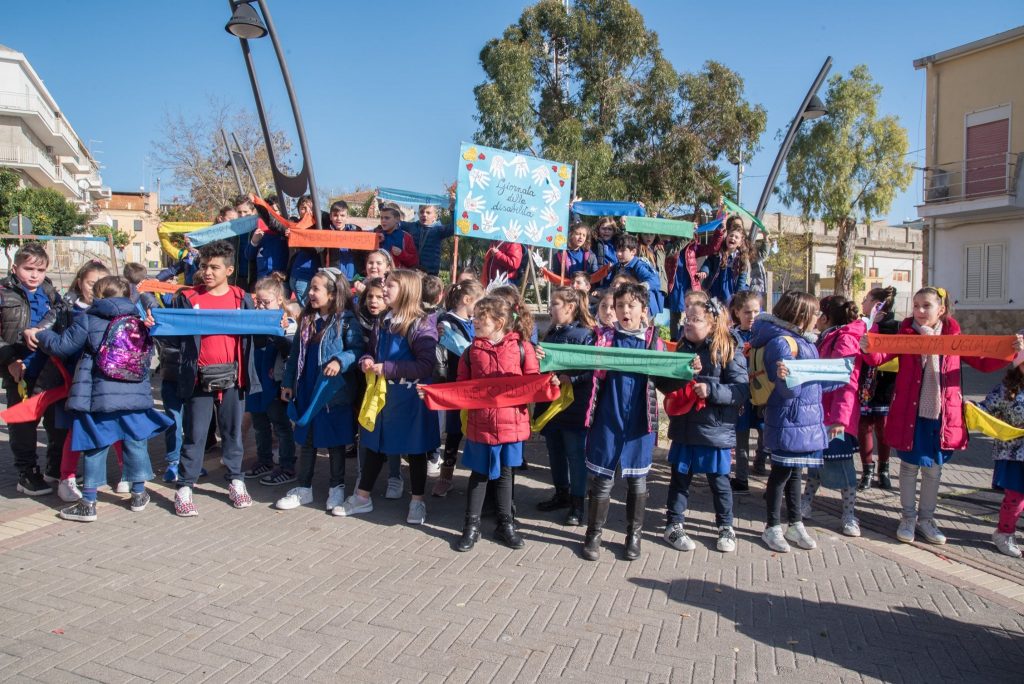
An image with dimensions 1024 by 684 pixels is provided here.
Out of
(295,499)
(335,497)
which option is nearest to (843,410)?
(335,497)

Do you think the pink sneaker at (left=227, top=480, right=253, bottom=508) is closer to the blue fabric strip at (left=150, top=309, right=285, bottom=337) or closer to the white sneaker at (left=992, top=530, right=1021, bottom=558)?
the blue fabric strip at (left=150, top=309, right=285, bottom=337)

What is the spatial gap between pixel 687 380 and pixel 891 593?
1.71 metres

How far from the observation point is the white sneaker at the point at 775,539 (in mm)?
5070

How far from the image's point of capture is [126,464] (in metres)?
5.43

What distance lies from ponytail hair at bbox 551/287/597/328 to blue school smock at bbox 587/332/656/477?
2.97 feet

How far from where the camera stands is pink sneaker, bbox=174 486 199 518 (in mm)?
5395

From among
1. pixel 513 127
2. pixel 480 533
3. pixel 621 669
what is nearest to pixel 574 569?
pixel 480 533

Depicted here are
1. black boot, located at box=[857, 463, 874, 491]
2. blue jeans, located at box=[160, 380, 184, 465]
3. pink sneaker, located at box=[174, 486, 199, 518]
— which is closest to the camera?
pink sneaker, located at box=[174, 486, 199, 518]

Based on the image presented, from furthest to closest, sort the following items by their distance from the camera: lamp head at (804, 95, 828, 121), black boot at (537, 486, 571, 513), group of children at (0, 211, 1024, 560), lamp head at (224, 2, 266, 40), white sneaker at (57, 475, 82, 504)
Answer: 1. lamp head at (804, 95, 828, 121)
2. lamp head at (224, 2, 266, 40)
3. black boot at (537, 486, 571, 513)
4. white sneaker at (57, 475, 82, 504)
5. group of children at (0, 211, 1024, 560)

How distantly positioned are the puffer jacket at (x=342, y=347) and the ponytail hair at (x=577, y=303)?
5.00 ft

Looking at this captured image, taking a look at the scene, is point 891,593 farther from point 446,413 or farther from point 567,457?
point 446,413

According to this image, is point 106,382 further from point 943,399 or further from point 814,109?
point 814,109

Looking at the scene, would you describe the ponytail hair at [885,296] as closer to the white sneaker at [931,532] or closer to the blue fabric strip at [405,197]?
the white sneaker at [931,532]

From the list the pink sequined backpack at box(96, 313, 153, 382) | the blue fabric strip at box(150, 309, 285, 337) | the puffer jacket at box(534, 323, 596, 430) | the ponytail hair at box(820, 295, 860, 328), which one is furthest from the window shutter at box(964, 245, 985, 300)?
the pink sequined backpack at box(96, 313, 153, 382)
